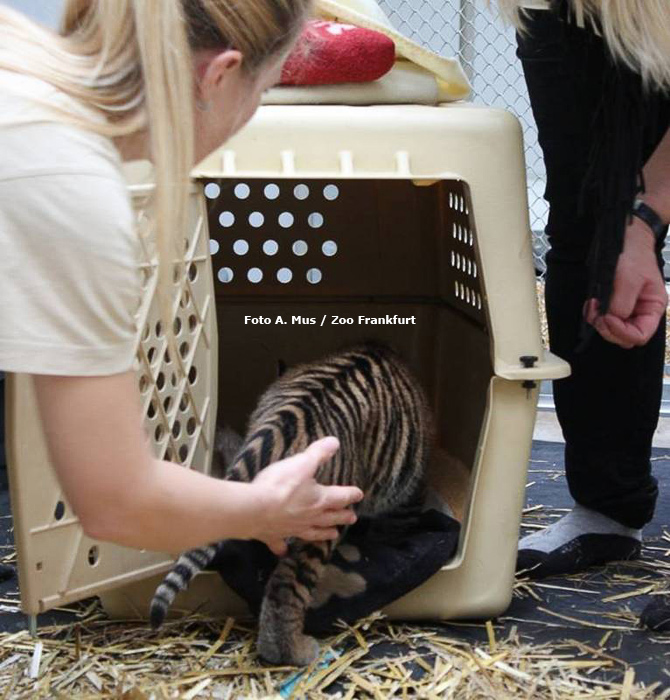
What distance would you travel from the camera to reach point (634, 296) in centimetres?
163

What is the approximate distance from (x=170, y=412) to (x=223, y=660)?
0.36 m

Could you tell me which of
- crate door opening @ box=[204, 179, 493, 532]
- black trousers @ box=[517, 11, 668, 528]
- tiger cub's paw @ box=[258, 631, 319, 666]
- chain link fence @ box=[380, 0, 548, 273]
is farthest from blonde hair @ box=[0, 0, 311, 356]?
chain link fence @ box=[380, 0, 548, 273]

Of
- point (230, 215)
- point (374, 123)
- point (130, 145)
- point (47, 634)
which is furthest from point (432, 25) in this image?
point (130, 145)

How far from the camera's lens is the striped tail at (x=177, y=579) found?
1.46 m

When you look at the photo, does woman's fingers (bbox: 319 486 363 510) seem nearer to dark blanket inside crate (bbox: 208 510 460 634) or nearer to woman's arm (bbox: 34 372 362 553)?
woman's arm (bbox: 34 372 362 553)

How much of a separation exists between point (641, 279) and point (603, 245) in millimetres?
80

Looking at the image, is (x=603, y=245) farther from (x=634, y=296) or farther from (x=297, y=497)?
(x=297, y=497)

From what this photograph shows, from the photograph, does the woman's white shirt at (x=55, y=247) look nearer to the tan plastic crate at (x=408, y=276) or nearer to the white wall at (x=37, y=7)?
the tan plastic crate at (x=408, y=276)

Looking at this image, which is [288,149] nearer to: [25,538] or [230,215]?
[25,538]

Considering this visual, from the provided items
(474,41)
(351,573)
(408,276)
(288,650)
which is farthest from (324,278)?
(474,41)

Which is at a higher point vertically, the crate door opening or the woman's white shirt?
the woman's white shirt

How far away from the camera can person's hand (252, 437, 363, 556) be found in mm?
1054

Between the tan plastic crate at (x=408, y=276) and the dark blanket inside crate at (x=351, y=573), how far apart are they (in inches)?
2.0

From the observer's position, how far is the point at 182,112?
39.4 inches
